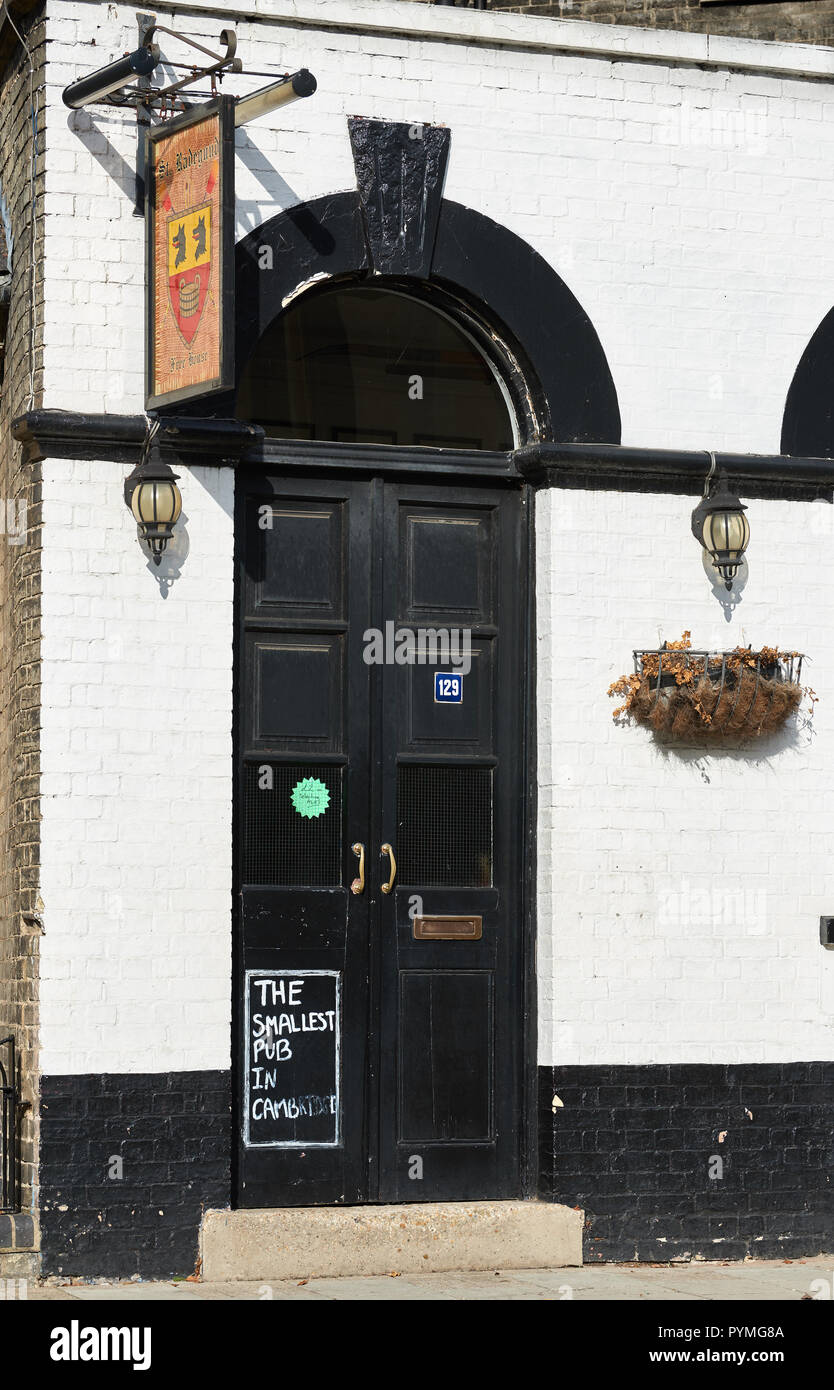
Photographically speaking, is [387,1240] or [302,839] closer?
[387,1240]

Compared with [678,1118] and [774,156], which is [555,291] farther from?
[678,1118]

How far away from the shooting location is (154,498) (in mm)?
7969

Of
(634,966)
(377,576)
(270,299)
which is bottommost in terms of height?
(634,966)

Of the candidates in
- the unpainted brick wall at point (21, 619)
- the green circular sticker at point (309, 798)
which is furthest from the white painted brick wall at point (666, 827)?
the unpainted brick wall at point (21, 619)

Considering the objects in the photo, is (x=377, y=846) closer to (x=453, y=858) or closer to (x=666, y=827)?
(x=453, y=858)

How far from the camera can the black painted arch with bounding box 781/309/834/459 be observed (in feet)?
30.1

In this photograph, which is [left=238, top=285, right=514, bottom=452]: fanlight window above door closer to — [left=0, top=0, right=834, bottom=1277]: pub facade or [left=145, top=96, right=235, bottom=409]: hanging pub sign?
[left=0, top=0, right=834, bottom=1277]: pub facade

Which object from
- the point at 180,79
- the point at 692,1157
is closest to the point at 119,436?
the point at 180,79

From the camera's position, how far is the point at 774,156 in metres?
9.22

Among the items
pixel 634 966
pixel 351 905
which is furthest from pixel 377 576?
pixel 634 966

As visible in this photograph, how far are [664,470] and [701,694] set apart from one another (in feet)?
3.54

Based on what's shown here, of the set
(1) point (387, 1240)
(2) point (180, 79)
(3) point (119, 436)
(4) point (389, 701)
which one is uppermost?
(2) point (180, 79)
